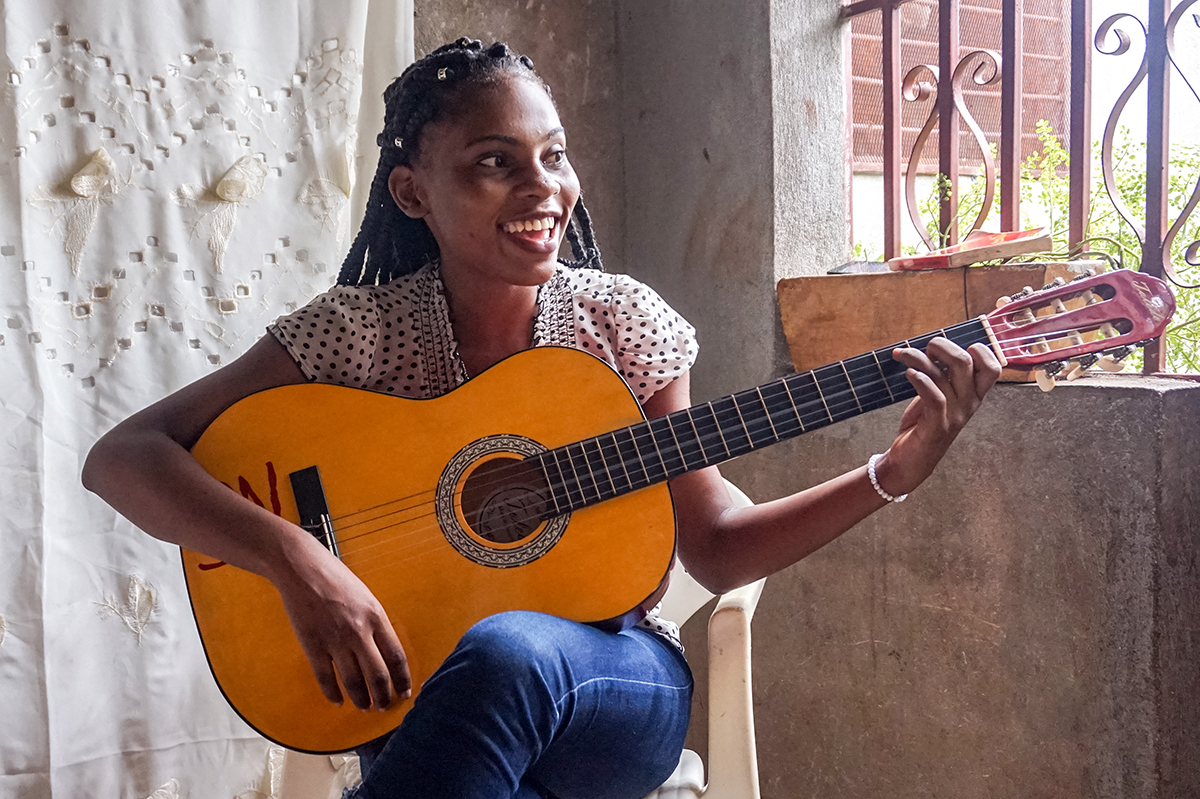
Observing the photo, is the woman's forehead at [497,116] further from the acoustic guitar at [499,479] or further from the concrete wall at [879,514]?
the concrete wall at [879,514]

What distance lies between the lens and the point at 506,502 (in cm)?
117

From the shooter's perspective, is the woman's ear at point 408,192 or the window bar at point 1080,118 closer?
the woman's ear at point 408,192

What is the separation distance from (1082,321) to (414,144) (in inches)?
34.9

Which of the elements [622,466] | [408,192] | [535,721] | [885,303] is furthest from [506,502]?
[885,303]

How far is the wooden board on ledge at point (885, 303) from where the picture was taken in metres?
1.49

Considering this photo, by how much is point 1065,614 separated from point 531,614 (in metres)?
0.89

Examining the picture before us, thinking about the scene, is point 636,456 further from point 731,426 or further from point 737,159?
point 737,159

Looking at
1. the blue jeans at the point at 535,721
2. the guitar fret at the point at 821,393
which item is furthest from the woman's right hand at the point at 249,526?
the guitar fret at the point at 821,393

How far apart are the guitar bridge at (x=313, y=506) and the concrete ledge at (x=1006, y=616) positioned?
990 millimetres

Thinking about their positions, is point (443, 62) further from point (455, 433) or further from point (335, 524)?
point (335, 524)

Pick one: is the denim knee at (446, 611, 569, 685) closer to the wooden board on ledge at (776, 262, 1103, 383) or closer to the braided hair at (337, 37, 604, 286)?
the braided hair at (337, 37, 604, 286)

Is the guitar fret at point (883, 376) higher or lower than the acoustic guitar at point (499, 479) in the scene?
higher

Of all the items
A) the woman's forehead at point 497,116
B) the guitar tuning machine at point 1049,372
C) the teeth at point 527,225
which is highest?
the woman's forehead at point 497,116

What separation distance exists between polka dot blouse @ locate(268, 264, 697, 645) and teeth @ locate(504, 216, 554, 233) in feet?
0.41
